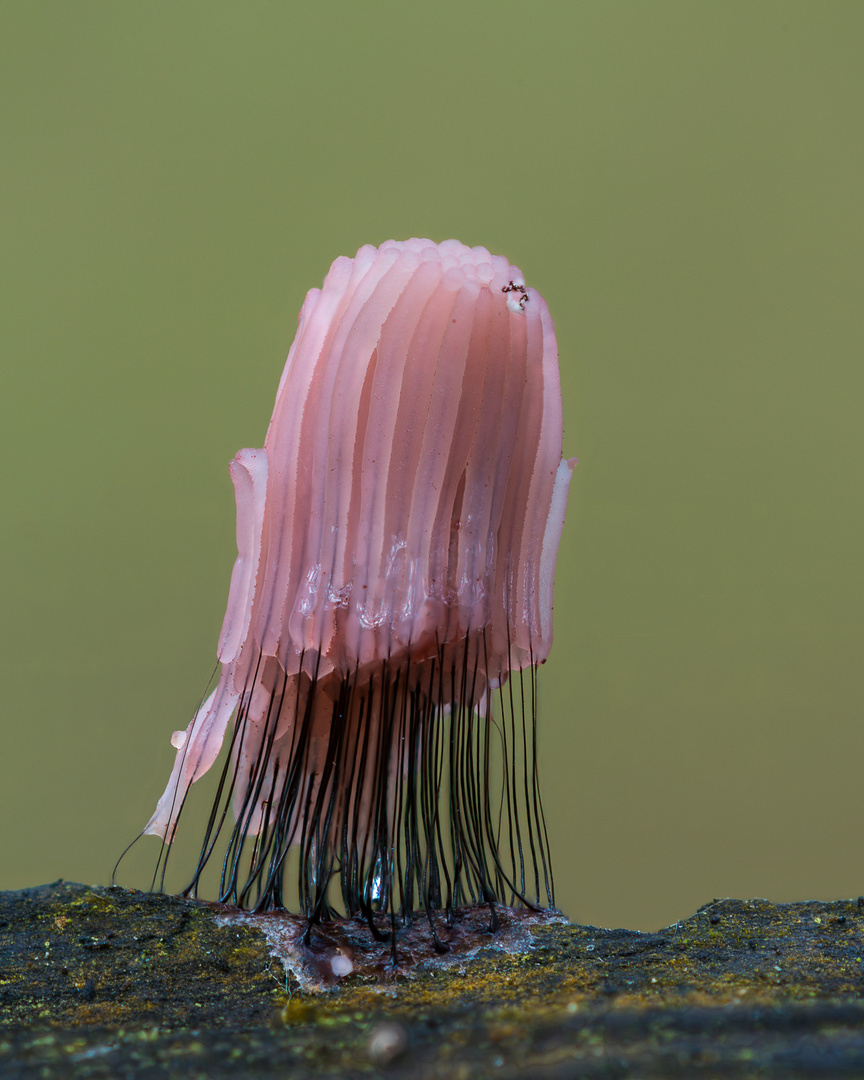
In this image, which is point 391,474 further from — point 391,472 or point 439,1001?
point 439,1001

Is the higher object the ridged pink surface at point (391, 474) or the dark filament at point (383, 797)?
the ridged pink surface at point (391, 474)

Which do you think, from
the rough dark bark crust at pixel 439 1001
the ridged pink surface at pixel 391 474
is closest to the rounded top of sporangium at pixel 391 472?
the ridged pink surface at pixel 391 474

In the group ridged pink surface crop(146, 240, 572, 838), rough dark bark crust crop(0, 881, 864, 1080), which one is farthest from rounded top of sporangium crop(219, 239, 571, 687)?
rough dark bark crust crop(0, 881, 864, 1080)

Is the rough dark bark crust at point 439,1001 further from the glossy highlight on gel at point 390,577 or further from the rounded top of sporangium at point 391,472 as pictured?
the rounded top of sporangium at point 391,472

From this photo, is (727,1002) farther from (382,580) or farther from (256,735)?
(256,735)

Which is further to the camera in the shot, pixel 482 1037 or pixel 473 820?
pixel 473 820

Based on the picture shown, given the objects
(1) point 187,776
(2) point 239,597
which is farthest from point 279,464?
(1) point 187,776

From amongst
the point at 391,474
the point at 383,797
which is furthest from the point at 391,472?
the point at 383,797
